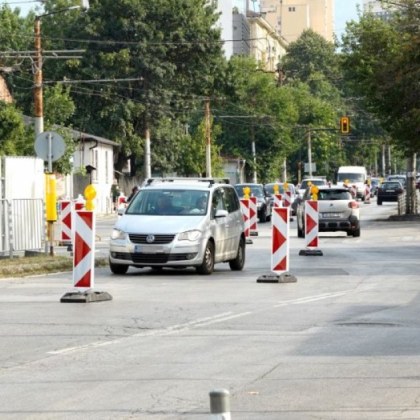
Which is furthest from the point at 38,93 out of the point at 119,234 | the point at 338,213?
the point at 119,234

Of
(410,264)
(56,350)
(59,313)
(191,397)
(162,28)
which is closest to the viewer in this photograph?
(191,397)

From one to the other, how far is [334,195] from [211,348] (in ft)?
97.6

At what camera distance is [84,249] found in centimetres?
1941

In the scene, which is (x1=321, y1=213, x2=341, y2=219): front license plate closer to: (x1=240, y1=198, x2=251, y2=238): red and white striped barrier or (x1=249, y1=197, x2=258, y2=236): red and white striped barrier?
(x1=249, y1=197, x2=258, y2=236): red and white striped barrier

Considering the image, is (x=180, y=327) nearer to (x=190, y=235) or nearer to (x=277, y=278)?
(x=277, y=278)

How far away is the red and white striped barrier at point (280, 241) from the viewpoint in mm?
22516

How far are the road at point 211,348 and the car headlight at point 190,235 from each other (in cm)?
77

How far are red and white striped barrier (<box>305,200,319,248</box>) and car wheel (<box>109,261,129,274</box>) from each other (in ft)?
19.7

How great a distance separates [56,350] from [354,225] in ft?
98.1

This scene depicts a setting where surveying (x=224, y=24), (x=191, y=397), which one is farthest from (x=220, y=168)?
(x=191, y=397)

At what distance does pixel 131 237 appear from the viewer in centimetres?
2444

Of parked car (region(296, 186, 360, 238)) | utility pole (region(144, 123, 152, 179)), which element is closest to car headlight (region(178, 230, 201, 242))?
parked car (region(296, 186, 360, 238))

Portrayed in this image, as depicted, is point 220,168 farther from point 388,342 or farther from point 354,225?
point 388,342

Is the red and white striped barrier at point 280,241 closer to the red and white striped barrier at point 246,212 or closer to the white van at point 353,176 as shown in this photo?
the red and white striped barrier at point 246,212
